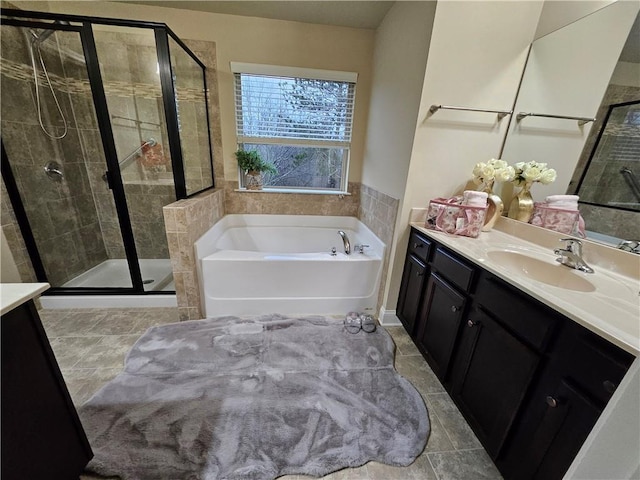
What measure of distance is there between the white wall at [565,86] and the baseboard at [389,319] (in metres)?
1.31

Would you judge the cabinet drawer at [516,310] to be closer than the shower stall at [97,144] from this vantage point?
Yes

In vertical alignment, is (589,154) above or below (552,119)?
below

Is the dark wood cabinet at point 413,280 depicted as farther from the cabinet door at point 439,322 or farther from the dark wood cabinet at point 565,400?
the dark wood cabinet at point 565,400

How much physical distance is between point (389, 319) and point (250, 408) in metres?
1.26

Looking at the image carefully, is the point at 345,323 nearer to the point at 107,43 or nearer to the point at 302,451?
the point at 302,451

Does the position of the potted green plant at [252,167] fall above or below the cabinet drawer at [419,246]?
above

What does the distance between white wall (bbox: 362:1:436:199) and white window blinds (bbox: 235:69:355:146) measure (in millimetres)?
370

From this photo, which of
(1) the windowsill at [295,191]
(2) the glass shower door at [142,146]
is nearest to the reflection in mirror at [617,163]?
(1) the windowsill at [295,191]

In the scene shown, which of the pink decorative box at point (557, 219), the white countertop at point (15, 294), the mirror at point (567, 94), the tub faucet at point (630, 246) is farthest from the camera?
the pink decorative box at point (557, 219)

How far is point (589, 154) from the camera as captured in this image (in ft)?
4.32

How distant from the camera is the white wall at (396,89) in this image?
1.65 meters

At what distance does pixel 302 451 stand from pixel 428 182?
1.78 meters

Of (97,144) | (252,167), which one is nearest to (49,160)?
(97,144)

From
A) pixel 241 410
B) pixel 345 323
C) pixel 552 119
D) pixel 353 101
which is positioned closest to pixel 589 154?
pixel 552 119
